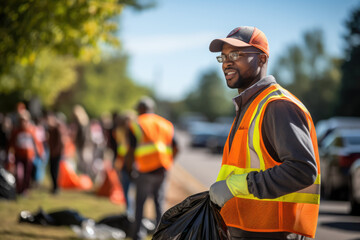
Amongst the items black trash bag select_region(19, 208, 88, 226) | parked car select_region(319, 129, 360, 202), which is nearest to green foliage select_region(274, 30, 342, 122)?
parked car select_region(319, 129, 360, 202)

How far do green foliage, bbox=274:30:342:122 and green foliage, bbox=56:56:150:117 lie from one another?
13.7m

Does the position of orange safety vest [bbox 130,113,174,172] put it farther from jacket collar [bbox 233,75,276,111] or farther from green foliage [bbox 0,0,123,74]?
jacket collar [bbox 233,75,276,111]

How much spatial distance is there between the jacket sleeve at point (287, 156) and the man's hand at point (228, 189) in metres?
0.04

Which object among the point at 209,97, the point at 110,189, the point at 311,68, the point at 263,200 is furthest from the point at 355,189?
the point at 209,97

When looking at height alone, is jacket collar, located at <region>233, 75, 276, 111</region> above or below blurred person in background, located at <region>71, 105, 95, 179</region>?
above

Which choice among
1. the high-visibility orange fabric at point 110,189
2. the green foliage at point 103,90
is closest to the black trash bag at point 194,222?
the high-visibility orange fabric at point 110,189

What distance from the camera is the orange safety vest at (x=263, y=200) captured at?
7.93ft

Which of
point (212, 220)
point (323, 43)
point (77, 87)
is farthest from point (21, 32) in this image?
point (323, 43)

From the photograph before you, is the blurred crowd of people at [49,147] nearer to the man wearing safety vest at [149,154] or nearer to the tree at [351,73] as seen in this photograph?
the man wearing safety vest at [149,154]

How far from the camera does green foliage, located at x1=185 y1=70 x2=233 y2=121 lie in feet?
320

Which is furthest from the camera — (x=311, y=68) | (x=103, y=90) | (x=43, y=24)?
(x=311, y=68)

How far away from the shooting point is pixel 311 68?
170 ft

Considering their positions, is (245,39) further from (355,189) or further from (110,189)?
(110,189)

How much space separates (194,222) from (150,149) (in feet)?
11.3
